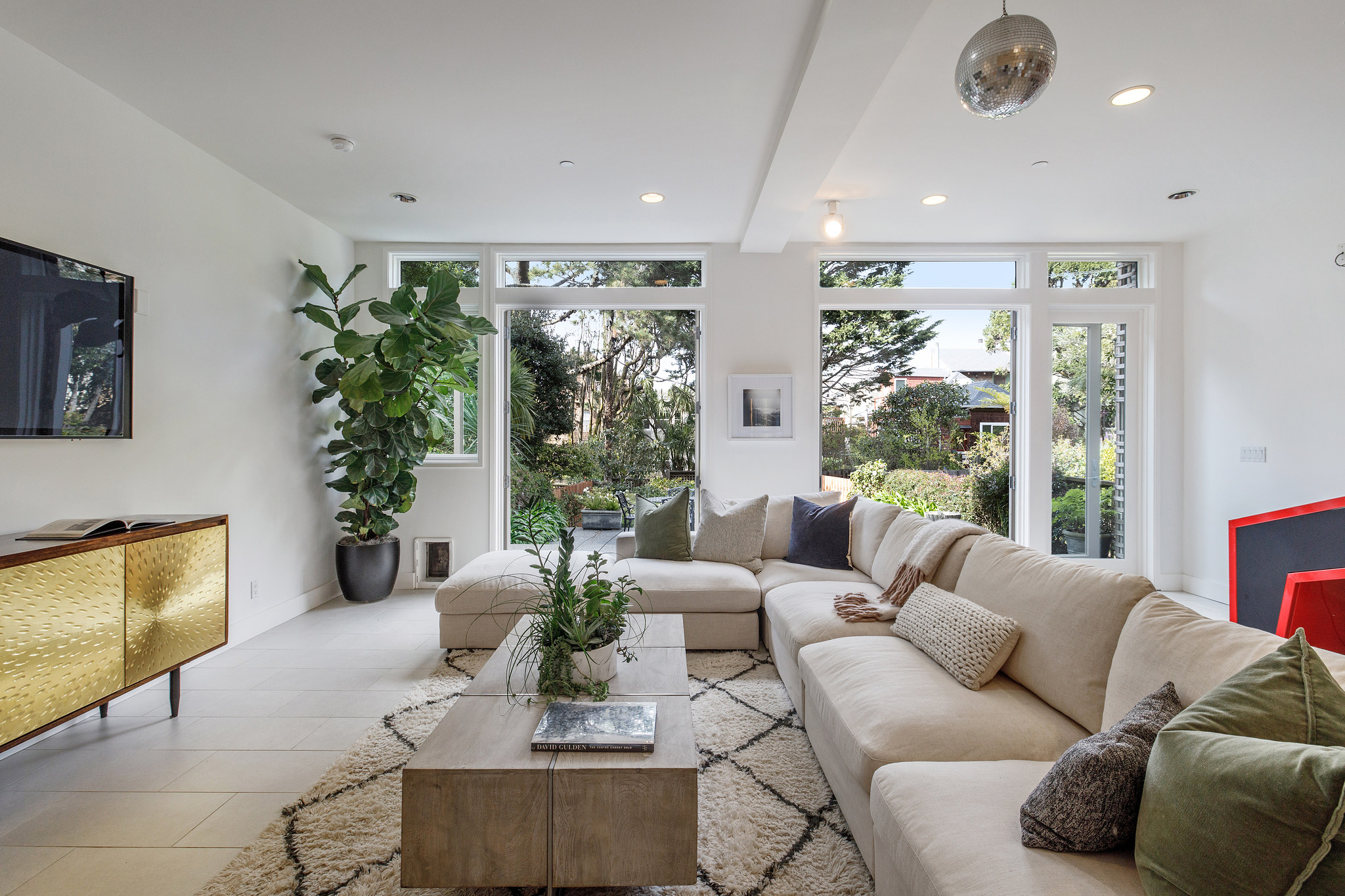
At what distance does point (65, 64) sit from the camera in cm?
259

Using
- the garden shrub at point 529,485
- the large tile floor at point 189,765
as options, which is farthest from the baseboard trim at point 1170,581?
the large tile floor at point 189,765

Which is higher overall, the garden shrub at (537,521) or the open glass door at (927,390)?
the open glass door at (927,390)

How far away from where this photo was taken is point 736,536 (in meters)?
3.87

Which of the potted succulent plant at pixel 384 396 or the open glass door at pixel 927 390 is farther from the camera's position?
the open glass door at pixel 927 390

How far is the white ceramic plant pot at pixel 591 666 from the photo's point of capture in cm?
192

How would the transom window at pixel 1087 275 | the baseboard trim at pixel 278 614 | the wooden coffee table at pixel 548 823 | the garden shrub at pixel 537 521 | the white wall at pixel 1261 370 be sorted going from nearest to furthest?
the wooden coffee table at pixel 548 823
the baseboard trim at pixel 278 614
the white wall at pixel 1261 370
the transom window at pixel 1087 275
the garden shrub at pixel 537 521

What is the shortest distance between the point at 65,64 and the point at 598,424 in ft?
11.1

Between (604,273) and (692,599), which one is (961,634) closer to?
(692,599)

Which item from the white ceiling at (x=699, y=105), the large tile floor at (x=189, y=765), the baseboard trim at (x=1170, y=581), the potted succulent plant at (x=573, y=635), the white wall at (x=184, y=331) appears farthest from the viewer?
the baseboard trim at (x=1170, y=581)

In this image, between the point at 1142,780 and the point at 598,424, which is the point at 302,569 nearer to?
the point at 598,424

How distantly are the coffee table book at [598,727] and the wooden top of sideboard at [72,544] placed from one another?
1.71 metres

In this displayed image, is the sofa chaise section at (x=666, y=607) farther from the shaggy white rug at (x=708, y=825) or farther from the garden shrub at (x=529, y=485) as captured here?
the garden shrub at (x=529, y=485)

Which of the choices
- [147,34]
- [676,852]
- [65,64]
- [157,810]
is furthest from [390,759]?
[65,64]

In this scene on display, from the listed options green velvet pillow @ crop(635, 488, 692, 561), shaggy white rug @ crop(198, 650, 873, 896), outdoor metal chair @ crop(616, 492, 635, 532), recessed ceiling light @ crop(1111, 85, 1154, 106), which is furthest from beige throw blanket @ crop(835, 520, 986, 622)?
outdoor metal chair @ crop(616, 492, 635, 532)
